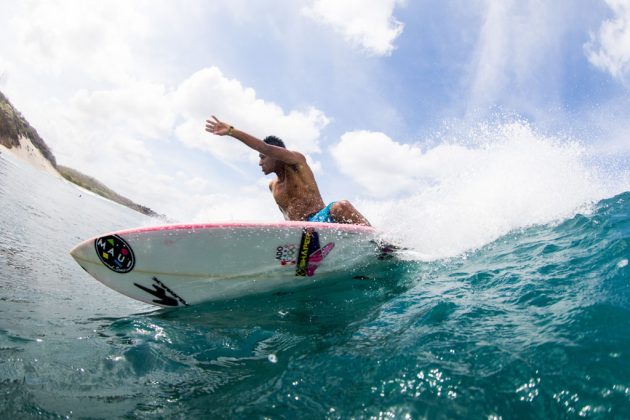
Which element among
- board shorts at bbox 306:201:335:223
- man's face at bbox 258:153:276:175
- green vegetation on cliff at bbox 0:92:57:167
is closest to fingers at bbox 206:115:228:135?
man's face at bbox 258:153:276:175

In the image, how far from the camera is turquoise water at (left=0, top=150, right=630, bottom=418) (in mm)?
2236

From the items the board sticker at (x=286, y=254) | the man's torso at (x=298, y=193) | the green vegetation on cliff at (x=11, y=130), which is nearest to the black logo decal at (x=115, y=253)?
the board sticker at (x=286, y=254)

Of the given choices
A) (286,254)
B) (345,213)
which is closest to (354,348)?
(286,254)

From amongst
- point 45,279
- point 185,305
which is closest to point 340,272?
point 185,305

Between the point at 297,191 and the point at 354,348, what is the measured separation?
3.72m

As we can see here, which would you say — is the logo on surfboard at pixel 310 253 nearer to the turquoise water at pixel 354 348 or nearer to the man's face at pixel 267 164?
the turquoise water at pixel 354 348

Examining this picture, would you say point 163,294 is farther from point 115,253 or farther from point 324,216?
point 324,216

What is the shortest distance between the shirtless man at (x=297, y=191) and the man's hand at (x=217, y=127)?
2.19 feet

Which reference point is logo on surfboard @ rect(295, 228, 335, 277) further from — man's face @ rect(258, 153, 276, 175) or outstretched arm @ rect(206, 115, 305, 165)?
man's face @ rect(258, 153, 276, 175)

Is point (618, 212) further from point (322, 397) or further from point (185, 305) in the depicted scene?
point (185, 305)

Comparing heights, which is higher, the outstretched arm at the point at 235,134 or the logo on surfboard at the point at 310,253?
the outstretched arm at the point at 235,134

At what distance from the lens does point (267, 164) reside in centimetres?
659

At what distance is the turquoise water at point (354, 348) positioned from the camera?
2236 mm

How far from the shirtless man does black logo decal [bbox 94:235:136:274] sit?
2466mm
